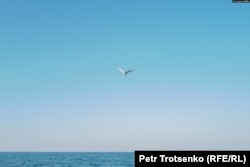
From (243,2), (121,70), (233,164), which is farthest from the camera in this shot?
(121,70)

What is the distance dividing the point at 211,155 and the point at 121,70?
37.7m

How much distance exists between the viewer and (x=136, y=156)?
1764cm

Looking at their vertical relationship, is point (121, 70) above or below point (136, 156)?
above

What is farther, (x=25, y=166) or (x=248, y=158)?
(x=25, y=166)

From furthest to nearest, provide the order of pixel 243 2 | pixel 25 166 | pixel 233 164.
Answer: pixel 25 166
pixel 243 2
pixel 233 164

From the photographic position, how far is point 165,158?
679 inches

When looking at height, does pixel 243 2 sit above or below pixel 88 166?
above

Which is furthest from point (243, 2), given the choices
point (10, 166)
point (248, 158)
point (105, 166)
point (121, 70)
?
point (10, 166)

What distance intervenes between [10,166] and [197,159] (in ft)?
368

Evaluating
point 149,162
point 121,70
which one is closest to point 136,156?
point 149,162

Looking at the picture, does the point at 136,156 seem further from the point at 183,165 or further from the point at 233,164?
the point at 233,164

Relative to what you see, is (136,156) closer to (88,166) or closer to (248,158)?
(248,158)

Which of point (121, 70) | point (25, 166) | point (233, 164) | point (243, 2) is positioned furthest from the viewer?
point (25, 166)

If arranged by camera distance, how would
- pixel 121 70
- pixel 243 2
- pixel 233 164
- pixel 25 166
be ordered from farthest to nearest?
pixel 25 166 → pixel 121 70 → pixel 243 2 → pixel 233 164
